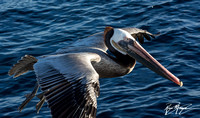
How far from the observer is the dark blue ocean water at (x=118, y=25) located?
304 inches

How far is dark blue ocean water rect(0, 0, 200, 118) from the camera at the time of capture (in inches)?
304

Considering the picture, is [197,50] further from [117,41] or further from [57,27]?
[57,27]

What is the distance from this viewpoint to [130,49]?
7.18 m

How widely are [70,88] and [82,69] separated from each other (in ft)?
1.36

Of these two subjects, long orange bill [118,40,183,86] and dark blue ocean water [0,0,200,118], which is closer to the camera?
long orange bill [118,40,183,86]

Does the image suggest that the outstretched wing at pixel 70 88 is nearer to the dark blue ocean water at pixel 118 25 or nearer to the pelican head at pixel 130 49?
the pelican head at pixel 130 49

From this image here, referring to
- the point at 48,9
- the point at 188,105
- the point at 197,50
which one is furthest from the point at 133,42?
the point at 48,9
